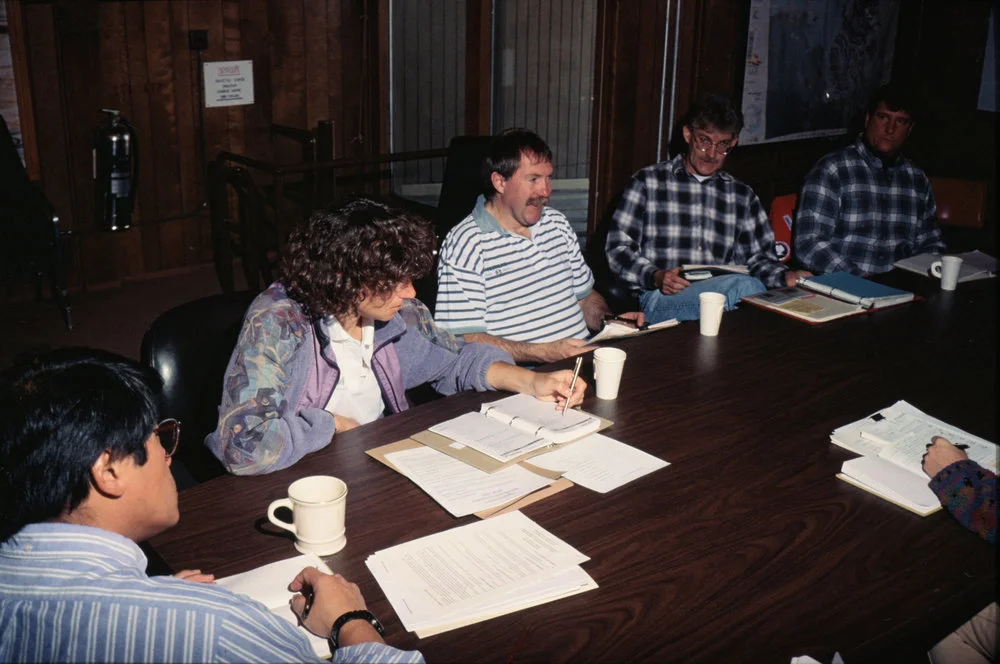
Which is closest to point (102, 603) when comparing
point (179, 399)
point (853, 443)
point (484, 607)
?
point (484, 607)

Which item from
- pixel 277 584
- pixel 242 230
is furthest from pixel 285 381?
pixel 242 230

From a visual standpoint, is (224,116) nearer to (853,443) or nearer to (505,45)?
(505,45)

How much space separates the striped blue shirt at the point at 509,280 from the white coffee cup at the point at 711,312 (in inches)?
21.8

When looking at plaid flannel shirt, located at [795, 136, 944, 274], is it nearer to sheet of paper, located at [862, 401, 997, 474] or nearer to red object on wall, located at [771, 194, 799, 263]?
red object on wall, located at [771, 194, 799, 263]

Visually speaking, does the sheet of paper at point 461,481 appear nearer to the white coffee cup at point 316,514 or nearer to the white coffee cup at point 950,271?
the white coffee cup at point 316,514

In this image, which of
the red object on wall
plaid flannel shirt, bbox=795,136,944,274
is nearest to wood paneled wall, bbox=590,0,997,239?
the red object on wall

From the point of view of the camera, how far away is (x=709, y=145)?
3.56 meters

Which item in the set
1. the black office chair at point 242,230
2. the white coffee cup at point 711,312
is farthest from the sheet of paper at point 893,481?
the black office chair at point 242,230

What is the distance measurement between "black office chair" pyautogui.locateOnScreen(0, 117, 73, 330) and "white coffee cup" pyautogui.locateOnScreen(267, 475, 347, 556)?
137 inches

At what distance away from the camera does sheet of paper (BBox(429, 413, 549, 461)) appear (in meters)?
1.84

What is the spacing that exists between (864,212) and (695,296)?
114 cm

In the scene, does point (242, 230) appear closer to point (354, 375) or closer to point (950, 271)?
point (354, 375)

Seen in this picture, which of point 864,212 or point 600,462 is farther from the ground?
point 864,212

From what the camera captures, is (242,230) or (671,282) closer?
(671,282)
